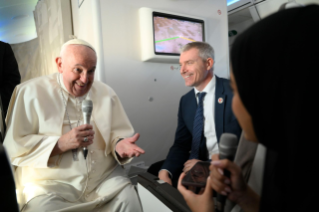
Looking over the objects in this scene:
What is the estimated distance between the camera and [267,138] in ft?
1.89

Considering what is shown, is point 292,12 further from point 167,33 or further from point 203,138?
point 167,33

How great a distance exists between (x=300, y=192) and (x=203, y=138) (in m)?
1.33

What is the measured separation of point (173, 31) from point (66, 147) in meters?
1.96

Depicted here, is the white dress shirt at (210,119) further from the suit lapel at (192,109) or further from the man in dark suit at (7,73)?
the man in dark suit at (7,73)

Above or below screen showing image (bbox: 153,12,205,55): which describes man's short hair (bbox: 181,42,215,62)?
below

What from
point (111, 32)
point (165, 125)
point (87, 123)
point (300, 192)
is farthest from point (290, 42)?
point (165, 125)

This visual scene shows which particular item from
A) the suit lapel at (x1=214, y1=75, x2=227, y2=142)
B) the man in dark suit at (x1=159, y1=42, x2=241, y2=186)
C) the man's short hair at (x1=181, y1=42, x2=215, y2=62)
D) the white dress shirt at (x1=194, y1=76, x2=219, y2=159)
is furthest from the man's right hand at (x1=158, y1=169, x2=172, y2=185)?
the man's short hair at (x1=181, y1=42, x2=215, y2=62)

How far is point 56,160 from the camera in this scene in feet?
5.30

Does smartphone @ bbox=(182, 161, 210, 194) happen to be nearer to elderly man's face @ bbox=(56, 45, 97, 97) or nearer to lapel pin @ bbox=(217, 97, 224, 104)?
lapel pin @ bbox=(217, 97, 224, 104)

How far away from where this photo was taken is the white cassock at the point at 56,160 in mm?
1528

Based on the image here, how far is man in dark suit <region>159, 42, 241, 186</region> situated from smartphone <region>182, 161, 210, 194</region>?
2.18 feet

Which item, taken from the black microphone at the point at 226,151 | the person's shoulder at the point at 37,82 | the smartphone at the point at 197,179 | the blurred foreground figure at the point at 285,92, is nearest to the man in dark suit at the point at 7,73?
the person's shoulder at the point at 37,82

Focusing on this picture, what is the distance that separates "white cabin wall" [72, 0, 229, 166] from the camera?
95.1 inches

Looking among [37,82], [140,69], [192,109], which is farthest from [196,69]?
[37,82]
